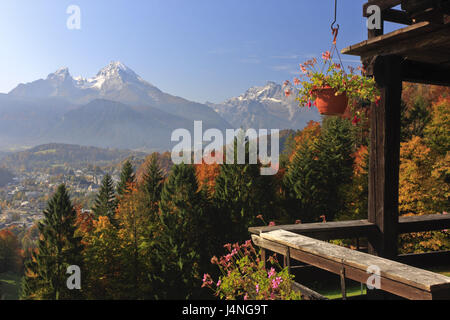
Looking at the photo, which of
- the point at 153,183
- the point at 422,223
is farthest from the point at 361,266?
the point at 153,183

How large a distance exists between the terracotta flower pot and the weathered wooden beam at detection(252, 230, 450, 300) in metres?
1.49

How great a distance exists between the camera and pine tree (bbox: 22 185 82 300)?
33094mm

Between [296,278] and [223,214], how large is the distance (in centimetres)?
3214

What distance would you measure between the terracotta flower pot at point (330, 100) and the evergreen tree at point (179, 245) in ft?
96.7

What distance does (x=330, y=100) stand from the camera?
14.0 feet

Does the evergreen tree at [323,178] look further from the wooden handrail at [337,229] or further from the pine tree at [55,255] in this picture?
the wooden handrail at [337,229]

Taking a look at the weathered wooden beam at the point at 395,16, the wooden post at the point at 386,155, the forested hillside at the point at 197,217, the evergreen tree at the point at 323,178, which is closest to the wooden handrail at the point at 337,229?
the wooden post at the point at 386,155

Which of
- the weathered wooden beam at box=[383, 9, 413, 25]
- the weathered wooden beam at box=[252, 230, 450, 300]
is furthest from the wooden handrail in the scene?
the weathered wooden beam at box=[383, 9, 413, 25]

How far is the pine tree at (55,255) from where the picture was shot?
109 ft

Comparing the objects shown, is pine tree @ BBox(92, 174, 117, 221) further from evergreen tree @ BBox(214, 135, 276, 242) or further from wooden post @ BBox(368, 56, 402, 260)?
wooden post @ BBox(368, 56, 402, 260)

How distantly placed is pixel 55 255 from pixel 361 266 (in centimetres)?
3629

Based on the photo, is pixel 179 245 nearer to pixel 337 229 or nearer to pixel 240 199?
pixel 240 199

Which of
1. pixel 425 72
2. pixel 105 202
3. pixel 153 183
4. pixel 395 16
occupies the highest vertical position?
pixel 395 16
